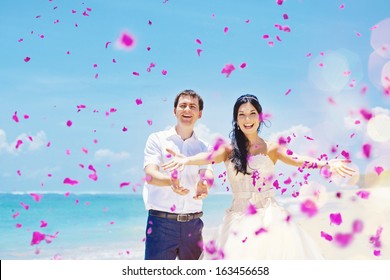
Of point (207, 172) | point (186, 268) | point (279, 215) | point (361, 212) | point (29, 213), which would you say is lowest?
point (186, 268)

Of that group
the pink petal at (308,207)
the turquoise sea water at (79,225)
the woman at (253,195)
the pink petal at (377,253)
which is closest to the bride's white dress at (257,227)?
the woman at (253,195)

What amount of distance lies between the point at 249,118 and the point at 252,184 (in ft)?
1.74

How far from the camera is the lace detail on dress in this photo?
4562 mm

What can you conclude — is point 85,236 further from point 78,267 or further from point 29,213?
point 78,267

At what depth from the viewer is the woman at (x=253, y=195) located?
4.41 metres

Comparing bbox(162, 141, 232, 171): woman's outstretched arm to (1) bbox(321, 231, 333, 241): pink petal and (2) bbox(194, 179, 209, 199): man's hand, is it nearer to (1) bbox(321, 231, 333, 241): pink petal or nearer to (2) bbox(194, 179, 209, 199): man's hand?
(2) bbox(194, 179, 209, 199): man's hand

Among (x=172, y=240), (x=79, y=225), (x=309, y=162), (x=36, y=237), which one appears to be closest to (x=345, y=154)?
(x=309, y=162)

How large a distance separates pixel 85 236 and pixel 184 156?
1049 centimetres

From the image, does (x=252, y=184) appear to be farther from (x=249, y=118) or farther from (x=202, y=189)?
(x=249, y=118)

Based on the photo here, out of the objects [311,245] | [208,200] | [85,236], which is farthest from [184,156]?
[208,200]

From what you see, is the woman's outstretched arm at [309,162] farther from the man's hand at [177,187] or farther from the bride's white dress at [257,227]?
the man's hand at [177,187]

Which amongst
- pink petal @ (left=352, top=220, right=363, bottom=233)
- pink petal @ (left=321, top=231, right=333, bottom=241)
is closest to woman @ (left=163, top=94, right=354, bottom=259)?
pink petal @ (left=321, top=231, right=333, bottom=241)

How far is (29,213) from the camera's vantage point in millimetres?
18172

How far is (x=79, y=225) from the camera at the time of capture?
16.2 meters
